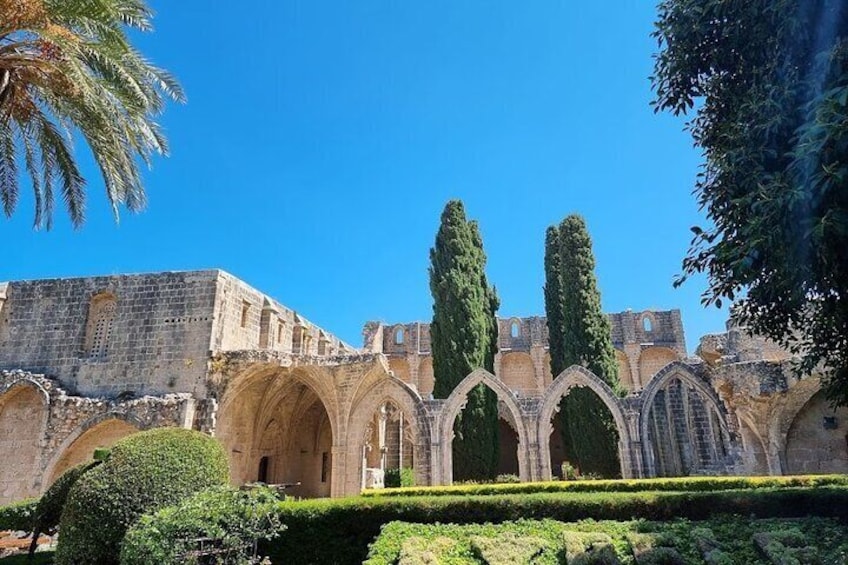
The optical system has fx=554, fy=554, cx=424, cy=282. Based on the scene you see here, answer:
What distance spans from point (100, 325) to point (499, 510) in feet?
51.1

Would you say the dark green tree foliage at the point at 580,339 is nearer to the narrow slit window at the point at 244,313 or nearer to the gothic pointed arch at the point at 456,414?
the gothic pointed arch at the point at 456,414

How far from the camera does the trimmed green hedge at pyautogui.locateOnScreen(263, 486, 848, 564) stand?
7832 millimetres

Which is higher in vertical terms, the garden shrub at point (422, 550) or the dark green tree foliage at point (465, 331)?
the dark green tree foliage at point (465, 331)

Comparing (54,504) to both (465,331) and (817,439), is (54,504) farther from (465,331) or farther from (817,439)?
(817,439)

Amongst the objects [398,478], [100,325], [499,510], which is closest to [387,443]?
[398,478]

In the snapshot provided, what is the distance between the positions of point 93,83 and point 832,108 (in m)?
9.81

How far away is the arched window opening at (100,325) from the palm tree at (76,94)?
7.44m

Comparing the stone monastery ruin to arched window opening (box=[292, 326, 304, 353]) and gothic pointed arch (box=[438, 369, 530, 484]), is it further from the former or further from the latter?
arched window opening (box=[292, 326, 304, 353])

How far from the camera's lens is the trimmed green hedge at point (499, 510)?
783cm

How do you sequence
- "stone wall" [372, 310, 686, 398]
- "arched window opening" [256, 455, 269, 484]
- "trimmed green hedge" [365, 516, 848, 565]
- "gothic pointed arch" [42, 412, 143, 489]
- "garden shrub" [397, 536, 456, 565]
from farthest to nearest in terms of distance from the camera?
"stone wall" [372, 310, 686, 398]
"arched window opening" [256, 455, 269, 484]
"gothic pointed arch" [42, 412, 143, 489]
"garden shrub" [397, 536, 456, 565]
"trimmed green hedge" [365, 516, 848, 565]

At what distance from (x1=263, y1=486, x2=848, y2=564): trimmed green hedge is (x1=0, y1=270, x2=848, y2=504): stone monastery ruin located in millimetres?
7855

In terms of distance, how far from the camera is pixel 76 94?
9203 mm

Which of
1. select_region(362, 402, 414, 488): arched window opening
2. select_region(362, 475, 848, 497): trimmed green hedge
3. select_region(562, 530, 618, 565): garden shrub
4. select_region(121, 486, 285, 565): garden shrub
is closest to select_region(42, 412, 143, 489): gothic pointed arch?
select_region(362, 402, 414, 488): arched window opening

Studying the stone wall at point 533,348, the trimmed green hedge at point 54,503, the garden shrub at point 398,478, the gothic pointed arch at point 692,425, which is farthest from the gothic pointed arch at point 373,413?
the stone wall at point 533,348
